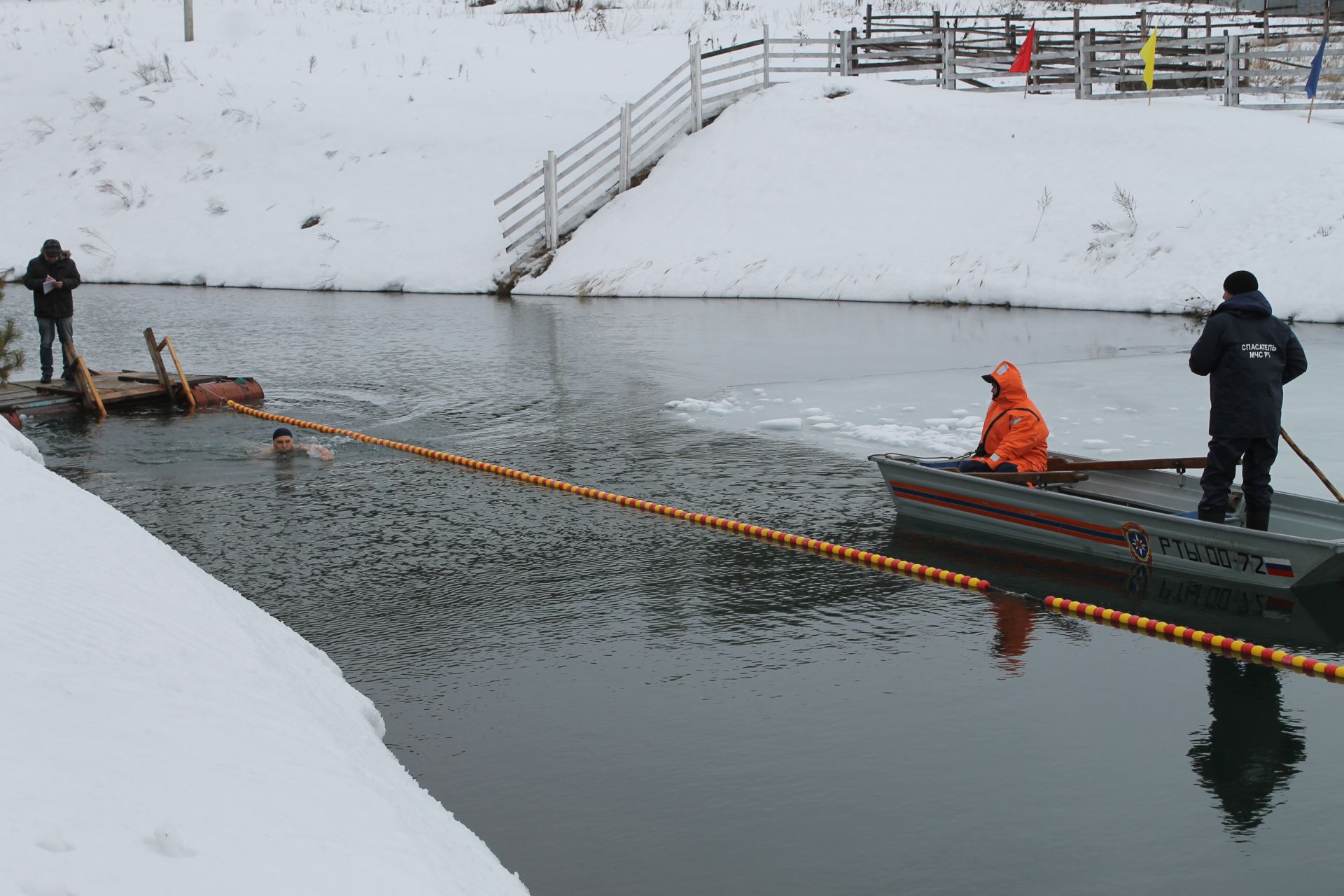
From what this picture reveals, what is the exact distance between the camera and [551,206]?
Result: 94.7 feet

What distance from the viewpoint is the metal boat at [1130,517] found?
314 inches

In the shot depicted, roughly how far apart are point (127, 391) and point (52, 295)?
1789mm

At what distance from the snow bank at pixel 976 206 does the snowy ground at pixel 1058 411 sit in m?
5.85

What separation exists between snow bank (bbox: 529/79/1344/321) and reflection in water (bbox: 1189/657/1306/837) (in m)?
15.1

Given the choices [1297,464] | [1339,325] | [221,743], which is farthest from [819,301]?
[221,743]

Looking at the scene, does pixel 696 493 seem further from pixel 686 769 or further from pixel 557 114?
pixel 557 114

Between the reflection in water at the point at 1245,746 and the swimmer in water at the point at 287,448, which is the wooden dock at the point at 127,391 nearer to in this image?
the swimmer in water at the point at 287,448

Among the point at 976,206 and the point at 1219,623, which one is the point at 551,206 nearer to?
the point at 976,206

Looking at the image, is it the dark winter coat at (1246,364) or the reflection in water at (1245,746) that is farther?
the dark winter coat at (1246,364)

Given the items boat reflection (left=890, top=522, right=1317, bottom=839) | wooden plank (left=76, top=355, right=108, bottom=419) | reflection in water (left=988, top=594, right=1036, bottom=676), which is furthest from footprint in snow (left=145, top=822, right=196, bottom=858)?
wooden plank (left=76, top=355, right=108, bottom=419)

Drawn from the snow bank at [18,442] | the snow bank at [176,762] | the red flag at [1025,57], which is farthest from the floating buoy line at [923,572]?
the red flag at [1025,57]

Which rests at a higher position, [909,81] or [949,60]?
[949,60]

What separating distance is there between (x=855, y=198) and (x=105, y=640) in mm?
23724

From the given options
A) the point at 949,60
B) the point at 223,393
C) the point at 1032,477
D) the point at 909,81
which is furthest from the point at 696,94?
the point at 1032,477
